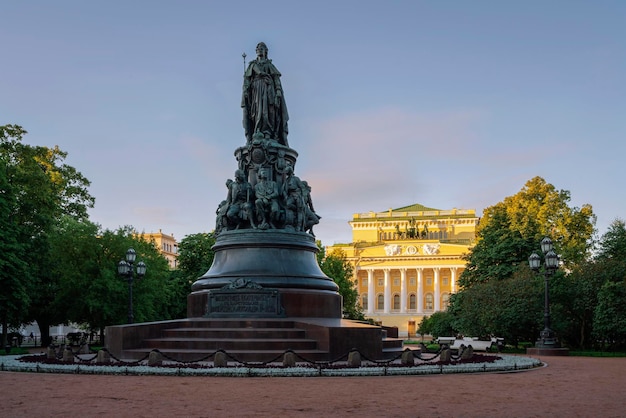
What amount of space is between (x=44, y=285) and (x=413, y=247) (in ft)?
309

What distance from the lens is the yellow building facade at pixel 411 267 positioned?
422ft

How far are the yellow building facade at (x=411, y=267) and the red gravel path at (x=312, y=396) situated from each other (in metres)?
109

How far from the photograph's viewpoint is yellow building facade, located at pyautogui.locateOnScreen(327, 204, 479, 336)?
5059 inches

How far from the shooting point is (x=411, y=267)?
130 m

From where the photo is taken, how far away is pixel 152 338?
21.0m

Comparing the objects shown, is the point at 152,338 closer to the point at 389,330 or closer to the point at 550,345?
the point at 389,330

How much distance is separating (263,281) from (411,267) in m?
109

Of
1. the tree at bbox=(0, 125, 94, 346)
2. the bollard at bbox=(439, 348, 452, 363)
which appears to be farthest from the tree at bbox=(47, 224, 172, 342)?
the bollard at bbox=(439, 348, 452, 363)

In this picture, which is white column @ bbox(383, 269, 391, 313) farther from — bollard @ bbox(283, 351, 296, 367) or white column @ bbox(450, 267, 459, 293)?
bollard @ bbox(283, 351, 296, 367)

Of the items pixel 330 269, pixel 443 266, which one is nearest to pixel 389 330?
pixel 330 269

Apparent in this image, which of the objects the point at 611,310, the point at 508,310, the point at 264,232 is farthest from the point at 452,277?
the point at 264,232

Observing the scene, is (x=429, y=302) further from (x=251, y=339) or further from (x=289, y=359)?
(x=289, y=359)

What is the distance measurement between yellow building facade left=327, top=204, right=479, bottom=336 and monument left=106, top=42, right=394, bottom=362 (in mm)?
99632

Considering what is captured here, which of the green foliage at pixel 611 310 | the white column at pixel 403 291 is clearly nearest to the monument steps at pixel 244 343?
the green foliage at pixel 611 310
